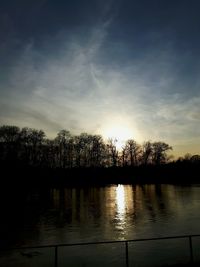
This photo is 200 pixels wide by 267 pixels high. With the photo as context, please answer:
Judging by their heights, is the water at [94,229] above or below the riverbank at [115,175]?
below

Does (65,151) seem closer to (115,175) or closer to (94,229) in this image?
(115,175)

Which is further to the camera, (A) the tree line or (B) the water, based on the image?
(A) the tree line

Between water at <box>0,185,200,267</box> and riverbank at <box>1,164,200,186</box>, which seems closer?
water at <box>0,185,200,267</box>

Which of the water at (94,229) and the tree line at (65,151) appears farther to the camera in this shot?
the tree line at (65,151)

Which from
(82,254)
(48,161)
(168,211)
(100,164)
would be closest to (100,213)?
(168,211)

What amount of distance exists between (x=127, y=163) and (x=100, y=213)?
127400mm

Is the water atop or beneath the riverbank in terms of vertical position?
beneath

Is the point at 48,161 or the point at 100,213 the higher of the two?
the point at 48,161

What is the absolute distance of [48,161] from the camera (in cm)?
15338

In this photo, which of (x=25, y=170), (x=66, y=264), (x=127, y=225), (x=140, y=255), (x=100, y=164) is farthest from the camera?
(x=100, y=164)

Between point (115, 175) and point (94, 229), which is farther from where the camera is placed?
point (115, 175)

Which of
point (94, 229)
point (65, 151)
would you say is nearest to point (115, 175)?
point (65, 151)

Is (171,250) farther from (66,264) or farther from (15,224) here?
(15,224)

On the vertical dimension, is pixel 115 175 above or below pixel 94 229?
above
